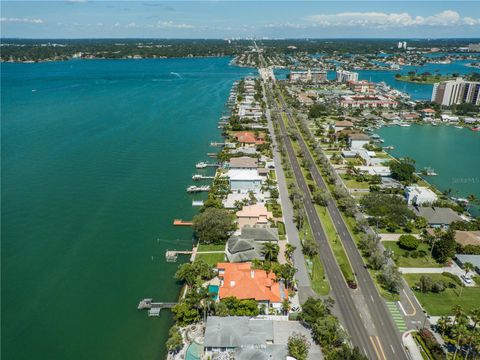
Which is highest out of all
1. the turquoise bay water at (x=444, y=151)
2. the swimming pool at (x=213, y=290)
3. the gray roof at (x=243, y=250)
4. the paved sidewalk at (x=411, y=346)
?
the gray roof at (x=243, y=250)

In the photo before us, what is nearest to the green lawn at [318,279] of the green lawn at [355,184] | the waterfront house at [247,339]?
the waterfront house at [247,339]

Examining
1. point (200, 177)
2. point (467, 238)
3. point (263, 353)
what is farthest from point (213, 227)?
point (467, 238)

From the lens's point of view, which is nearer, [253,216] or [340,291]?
[340,291]

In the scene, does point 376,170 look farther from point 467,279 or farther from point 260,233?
point 260,233

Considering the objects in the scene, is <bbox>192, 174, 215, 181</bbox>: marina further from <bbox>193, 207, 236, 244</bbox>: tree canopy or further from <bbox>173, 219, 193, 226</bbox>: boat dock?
<bbox>193, 207, 236, 244</bbox>: tree canopy

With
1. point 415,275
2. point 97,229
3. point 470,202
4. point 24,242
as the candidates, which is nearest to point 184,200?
point 97,229

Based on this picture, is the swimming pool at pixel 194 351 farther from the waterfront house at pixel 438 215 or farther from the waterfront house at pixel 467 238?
the waterfront house at pixel 438 215
